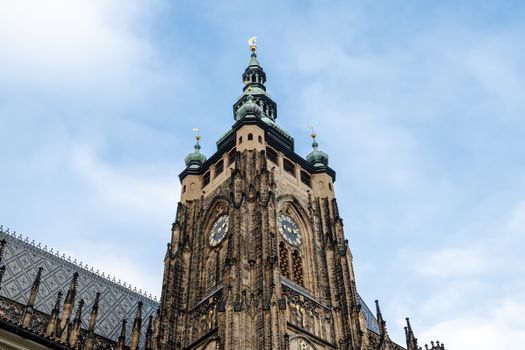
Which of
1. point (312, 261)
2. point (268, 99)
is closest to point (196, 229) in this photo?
point (312, 261)

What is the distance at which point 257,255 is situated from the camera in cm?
3159

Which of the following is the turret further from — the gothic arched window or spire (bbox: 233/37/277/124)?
spire (bbox: 233/37/277/124)

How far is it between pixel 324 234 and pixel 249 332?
1057cm

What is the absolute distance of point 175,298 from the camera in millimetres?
34219

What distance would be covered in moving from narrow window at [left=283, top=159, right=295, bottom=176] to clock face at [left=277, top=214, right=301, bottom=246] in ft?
12.7

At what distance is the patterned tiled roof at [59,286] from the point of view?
36062mm

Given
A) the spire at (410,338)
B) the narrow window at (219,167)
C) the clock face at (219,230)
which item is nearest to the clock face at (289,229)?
the clock face at (219,230)

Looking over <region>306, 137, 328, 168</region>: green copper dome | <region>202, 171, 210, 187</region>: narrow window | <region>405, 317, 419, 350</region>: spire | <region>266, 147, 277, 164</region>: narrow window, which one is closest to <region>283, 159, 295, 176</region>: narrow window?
<region>266, 147, 277, 164</region>: narrow window

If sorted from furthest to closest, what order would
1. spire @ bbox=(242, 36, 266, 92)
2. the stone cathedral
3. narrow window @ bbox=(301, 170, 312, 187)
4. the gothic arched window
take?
spire @ bbox=(242, 36, 266, 92) < narrow window @ bbox=(301, 170, 312, 187) < the gothic arched window < the stone cathedral

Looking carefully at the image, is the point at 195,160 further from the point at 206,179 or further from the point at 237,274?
the point at 237,274

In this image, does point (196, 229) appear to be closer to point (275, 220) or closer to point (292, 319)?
point (275, 220)

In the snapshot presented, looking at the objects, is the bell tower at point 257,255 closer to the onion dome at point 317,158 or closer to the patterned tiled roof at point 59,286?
the onion dome at point 317,158

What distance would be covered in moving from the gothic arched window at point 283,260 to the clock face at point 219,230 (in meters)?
3.35

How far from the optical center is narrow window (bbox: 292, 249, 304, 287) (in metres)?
34.2
